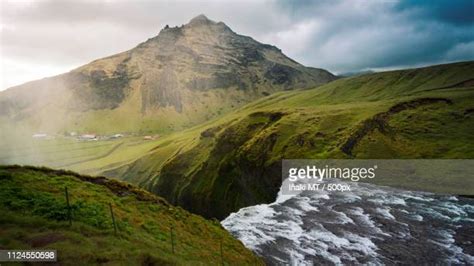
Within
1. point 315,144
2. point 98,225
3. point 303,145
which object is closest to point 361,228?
point 98,225

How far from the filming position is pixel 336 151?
110625 mm

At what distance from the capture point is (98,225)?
28812 mm

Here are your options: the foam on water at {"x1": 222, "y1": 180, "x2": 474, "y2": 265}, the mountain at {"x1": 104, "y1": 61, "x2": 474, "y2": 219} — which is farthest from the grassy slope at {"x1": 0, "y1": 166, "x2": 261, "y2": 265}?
the mountain at {"x1": 104, "y1": 61, "x2": 474, "y2": 219}

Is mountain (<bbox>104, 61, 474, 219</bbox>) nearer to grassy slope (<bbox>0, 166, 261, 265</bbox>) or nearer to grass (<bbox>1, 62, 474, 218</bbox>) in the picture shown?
grass (<bbox>1, 62, 474, 218</bbox>)

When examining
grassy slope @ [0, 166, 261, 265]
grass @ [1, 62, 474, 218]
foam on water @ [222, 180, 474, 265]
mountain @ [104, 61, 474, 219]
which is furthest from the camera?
grass @ [1, 62, 474, 218]

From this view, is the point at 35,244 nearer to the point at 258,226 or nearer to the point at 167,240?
the point at 167,240

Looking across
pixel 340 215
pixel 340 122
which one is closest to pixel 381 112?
pixel 340 122

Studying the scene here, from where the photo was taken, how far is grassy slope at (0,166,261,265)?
24.1 m

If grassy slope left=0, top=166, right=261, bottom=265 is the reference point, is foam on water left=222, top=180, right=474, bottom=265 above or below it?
below

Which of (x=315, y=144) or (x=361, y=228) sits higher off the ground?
(x=315, y=144)

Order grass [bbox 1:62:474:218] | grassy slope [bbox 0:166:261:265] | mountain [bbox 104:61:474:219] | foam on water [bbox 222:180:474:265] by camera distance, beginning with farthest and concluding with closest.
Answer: grass [bbox 1:62:474:218] < mountain [bbox 104:61:474:219] < foam on water [bbox 222:180:474:265] < grassy slope [bbox 0:166:261:265]

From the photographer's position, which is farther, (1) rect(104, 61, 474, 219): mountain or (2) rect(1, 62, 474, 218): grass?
(2) rect(1, 62, 474, 218): grass

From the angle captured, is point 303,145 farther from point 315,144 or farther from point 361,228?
point 361,228

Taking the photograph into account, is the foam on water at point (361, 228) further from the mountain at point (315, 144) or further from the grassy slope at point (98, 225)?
the mountain at point (315, 144)
